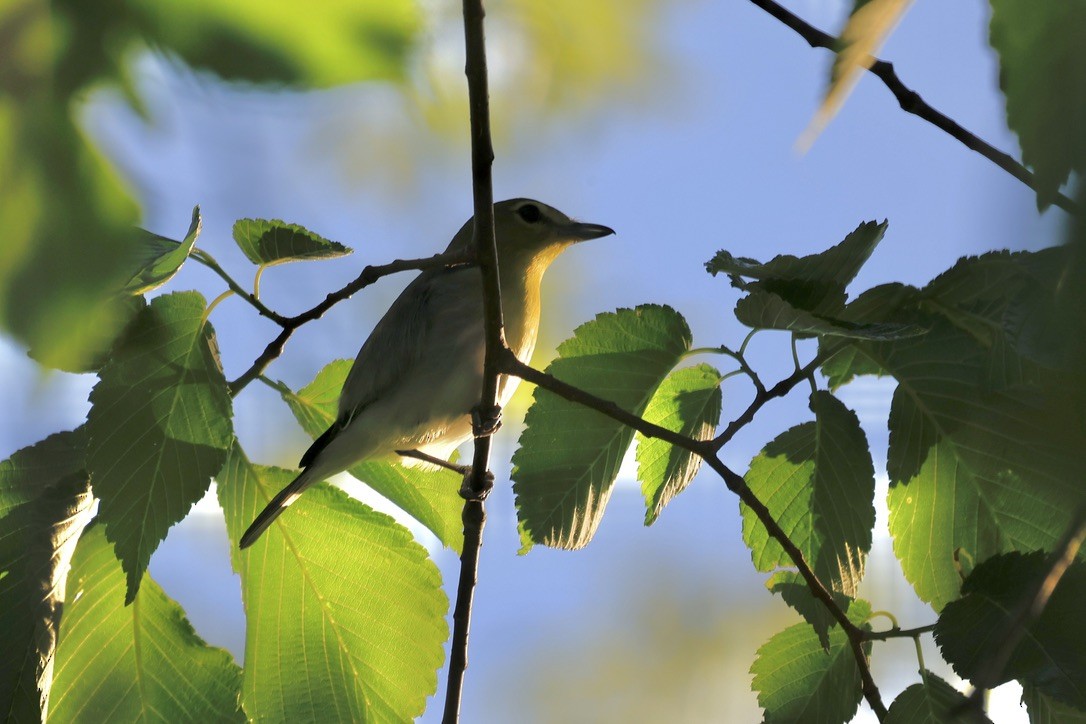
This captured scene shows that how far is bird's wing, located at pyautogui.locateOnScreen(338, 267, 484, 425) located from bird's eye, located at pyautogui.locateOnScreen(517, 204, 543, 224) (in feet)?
1.08

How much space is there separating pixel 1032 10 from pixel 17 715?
4.54 feet

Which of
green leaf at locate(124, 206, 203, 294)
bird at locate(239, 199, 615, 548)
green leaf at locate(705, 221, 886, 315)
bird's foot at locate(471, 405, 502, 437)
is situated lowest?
green leaf at locate(124, 206, 203, 294)

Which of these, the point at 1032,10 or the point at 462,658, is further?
the point at 462,658

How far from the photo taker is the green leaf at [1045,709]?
4.29 feet

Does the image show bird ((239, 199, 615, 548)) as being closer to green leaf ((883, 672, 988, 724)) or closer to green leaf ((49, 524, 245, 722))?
green leaf ((49, 524, 245, 722))

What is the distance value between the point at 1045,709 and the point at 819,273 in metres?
0.62

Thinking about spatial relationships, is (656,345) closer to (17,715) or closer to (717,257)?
(717,257)

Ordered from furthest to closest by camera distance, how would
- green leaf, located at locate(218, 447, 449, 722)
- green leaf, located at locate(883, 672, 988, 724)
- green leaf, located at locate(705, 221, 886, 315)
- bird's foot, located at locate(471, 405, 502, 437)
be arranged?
bird's foot, located at locate(471, 405, 502, 437), green leaf, located at locate(218, 447, 449, 722), green leaf, located at locate(883, 672, 988, 724), green leaf, located at locate(705, 221, 886, 315)

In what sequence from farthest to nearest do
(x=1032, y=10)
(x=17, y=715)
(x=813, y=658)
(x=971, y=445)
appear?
(x=813, y=658) → (x=971, y=445) → (x=17, y=715) → (x=1032, y=10)

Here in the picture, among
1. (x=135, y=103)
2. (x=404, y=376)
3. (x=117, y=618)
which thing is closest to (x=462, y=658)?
(x=117, y=618)

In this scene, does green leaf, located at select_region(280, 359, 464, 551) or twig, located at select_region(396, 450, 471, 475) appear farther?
twig, located at select_region(396, 450, 471, 475)

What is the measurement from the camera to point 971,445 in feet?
4.84

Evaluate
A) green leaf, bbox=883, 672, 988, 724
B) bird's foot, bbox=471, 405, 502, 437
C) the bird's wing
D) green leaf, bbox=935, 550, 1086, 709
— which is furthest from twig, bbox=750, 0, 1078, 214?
the bird's wing

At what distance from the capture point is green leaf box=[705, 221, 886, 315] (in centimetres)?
129
